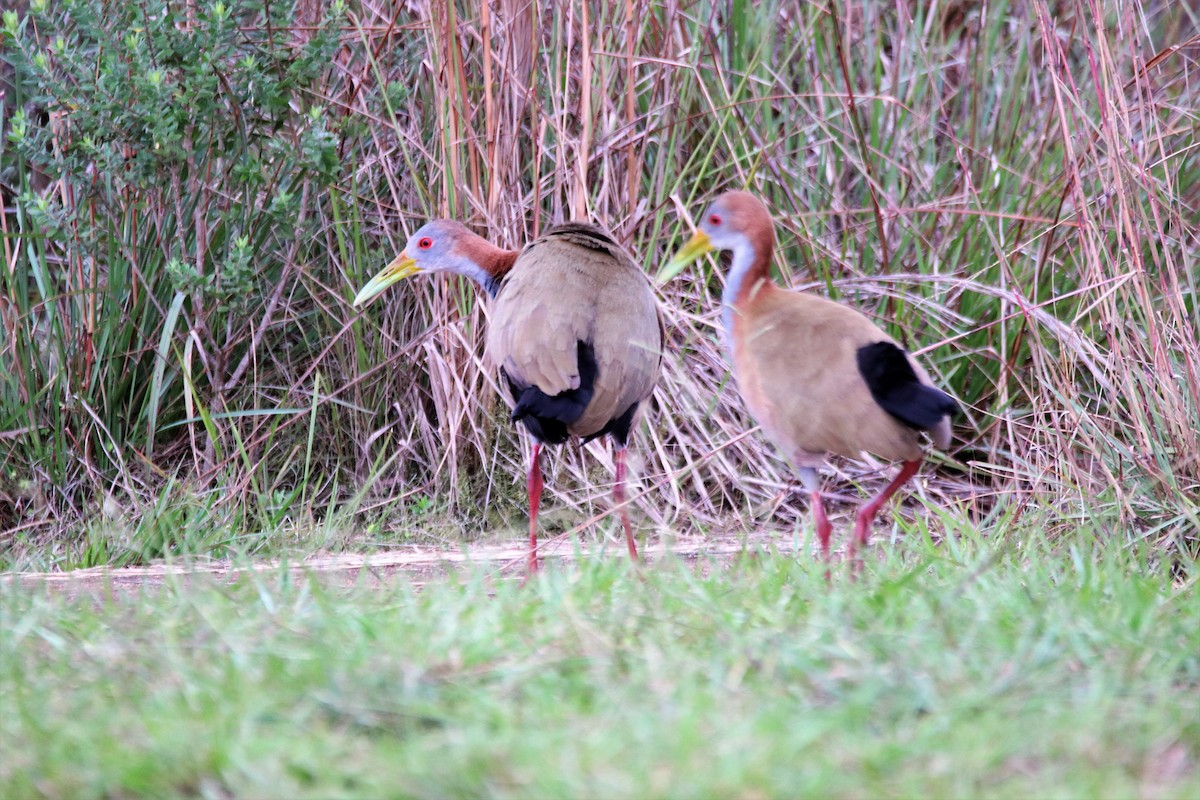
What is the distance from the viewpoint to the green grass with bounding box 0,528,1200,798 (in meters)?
1.87

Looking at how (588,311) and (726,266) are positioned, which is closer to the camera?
(588,311)

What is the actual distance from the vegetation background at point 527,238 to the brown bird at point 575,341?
366mm

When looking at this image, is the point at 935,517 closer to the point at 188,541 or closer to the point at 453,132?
the point at 453,132

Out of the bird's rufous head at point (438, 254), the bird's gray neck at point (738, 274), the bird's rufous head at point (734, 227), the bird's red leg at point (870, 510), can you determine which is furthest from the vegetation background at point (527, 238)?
the bird's rufous head at point (734, 227)

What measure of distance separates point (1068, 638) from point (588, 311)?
6.12 feet

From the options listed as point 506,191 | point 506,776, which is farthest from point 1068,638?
point 506,191

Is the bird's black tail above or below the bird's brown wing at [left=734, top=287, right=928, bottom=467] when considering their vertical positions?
below

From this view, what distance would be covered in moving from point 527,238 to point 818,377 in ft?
6.70

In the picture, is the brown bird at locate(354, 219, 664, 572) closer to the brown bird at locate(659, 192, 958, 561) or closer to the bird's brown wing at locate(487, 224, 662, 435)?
the bird's brown wing at locate(487, 224, 662, 435)

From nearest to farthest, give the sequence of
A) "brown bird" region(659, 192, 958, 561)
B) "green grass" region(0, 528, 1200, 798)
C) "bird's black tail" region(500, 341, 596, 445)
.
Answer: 1. "green grass" region(0, 528, 1200, 798)
2. "brown bird" region(659, 192, 958, 561)
3. "bird's black tail" region(500, 341, 596, 445)

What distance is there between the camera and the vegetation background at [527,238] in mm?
3662

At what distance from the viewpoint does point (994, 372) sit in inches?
187

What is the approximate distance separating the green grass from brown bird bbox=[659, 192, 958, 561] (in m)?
0.39

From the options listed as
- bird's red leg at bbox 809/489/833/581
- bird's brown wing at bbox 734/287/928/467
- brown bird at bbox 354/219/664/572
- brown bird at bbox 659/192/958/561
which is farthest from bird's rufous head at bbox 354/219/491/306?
bird's red leg at bbox 809/489/833/581
